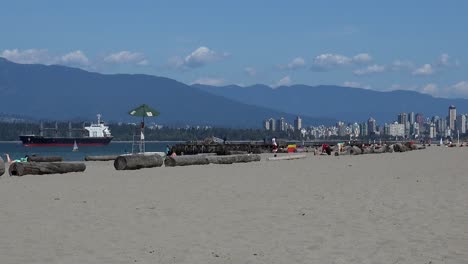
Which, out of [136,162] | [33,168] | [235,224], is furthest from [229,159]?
[235,224]

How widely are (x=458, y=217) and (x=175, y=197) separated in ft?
21.6

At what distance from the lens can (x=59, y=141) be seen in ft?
577

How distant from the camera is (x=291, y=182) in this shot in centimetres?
2022

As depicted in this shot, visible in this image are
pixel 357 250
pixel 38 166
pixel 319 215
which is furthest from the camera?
pixel 38 166

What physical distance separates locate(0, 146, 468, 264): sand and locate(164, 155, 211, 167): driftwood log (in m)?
13.0

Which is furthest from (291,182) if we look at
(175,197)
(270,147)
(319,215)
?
(270,147)

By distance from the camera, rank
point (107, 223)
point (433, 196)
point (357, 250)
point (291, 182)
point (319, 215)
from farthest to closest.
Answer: point (291, 182) → point (433, 196) → point (319, 215) → point (107, 223) → point (357, 250)

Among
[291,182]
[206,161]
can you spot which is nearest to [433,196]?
[291,182]

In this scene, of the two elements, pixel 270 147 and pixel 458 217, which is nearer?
pixel 458 217

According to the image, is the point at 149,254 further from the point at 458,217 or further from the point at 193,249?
the point at 458,217

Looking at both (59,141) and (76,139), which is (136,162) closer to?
(76,139)

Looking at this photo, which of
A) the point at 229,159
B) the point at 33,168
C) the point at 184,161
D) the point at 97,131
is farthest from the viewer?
the point at 97,131

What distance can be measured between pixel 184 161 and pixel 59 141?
149989 millimetres

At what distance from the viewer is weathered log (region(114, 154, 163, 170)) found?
28.1 m
